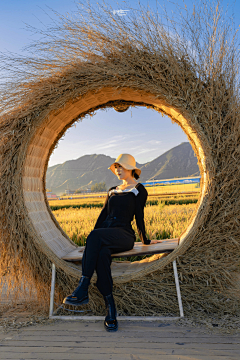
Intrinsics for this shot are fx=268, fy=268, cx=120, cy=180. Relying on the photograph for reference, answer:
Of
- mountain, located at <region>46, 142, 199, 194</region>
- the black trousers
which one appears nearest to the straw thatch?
the black trousers

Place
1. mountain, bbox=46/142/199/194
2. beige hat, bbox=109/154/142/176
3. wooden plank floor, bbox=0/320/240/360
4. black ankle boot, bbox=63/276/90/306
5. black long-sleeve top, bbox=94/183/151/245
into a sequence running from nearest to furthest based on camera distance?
wooden plank floor, bbox=0/320/240/360 < black ankle boot, bbox=63/276/90/306 < black long-sleeve top, bbox=94/183/151/245 < beige hat, bbox=109/154/142/176 < mountain, bbox=46/142/199/194

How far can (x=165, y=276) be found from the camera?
251 centimetres

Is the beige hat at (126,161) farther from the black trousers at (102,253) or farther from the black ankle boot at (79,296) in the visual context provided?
the black ankle boot at (79,296)

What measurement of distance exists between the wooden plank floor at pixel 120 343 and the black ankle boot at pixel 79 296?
265 millimetres

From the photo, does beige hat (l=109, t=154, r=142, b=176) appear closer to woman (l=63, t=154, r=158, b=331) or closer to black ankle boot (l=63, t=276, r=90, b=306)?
woman (l=63, t=154, r=158, b=331)

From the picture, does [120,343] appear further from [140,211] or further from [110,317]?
[140,211]

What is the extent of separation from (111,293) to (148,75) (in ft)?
6.66

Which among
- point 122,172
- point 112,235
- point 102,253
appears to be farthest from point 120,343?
point 122,172

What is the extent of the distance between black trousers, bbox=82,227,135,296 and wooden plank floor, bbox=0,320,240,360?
1.22 ft

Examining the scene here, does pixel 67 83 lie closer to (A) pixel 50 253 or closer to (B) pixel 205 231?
(A) pixel 50 253

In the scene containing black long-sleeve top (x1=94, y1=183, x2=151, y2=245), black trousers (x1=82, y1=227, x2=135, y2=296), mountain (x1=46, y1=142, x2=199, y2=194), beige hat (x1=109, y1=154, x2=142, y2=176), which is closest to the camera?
black trousers (x1=82, y1=227, x2=135, y2=296)

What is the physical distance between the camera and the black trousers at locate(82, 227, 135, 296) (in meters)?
2.36

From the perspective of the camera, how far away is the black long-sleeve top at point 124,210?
283cm

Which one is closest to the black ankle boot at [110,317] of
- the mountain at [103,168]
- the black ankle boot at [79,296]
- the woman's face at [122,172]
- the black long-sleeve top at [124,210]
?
the black ankle boot at [79,296]
